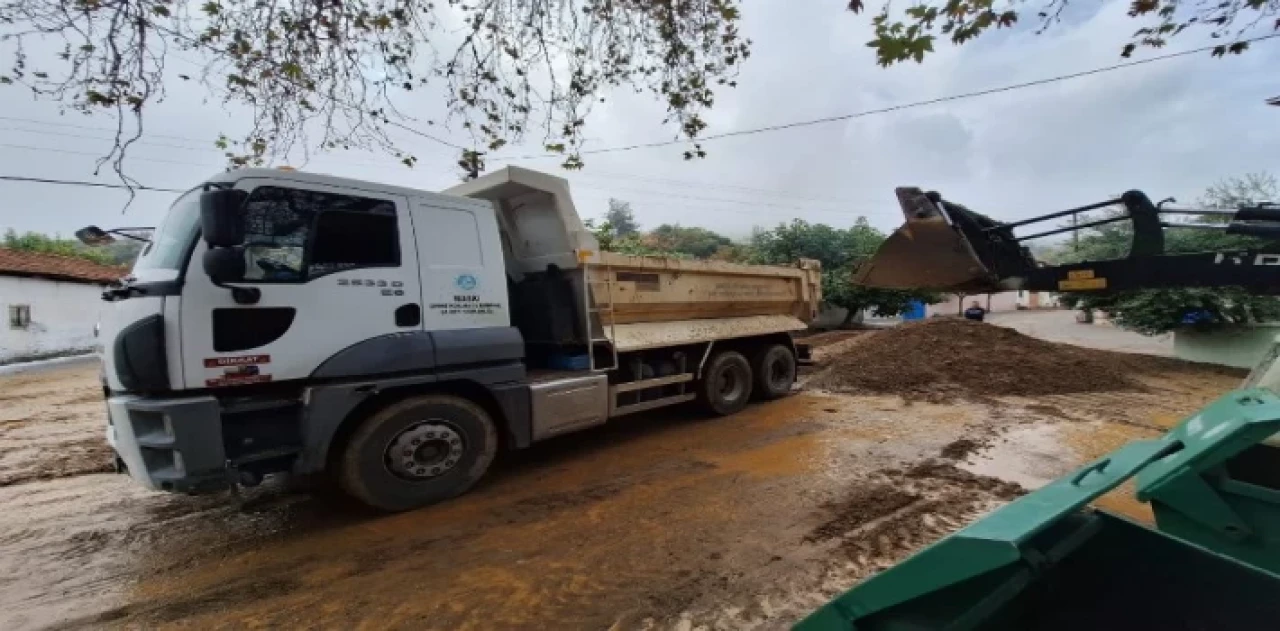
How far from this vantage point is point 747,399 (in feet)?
23.5

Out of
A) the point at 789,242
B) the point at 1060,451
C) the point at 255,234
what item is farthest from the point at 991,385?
the point at 789,242

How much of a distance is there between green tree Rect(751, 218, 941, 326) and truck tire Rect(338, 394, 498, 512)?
16.3 m

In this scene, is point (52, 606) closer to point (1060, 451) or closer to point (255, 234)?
point (255, 234)

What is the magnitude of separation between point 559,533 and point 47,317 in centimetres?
2090

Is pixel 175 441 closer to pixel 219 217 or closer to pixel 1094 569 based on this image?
pixel 219 217

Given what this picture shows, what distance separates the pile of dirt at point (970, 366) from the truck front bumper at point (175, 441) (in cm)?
750

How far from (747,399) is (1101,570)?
5368 millimetres

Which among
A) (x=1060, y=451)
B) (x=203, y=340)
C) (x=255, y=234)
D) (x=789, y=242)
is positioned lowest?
(x=1060, y=451)

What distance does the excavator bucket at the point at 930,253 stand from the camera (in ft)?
12.8

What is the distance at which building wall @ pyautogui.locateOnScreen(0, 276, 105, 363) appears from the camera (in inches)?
594

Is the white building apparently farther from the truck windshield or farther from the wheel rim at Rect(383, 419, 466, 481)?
the wheel rim at Rect(383, 419, 466, 481)

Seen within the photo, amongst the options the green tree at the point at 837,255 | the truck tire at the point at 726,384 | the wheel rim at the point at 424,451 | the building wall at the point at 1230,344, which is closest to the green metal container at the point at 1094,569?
the wheel rim at the point at 424,451

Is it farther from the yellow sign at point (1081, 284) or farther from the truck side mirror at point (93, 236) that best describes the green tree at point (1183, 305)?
the truck side mirror at point (93, 236)

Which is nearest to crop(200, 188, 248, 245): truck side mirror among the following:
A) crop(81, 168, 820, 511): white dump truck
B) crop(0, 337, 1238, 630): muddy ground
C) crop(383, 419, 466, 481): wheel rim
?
crop(81, 168, 820, 511): white dump truck
